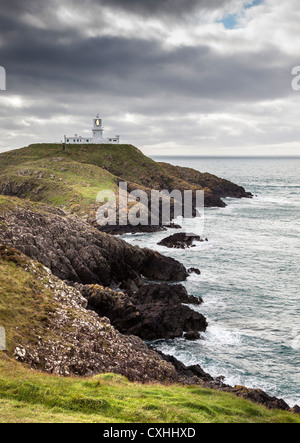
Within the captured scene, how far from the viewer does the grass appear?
15227 millimetres

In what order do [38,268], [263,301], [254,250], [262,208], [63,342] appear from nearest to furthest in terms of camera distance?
[63,342] < [38,268] < [263,301] < [254,250] < [262,208]

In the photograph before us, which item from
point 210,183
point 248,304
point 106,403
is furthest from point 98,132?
point 106,403

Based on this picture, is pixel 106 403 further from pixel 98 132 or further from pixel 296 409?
pixel 98 132

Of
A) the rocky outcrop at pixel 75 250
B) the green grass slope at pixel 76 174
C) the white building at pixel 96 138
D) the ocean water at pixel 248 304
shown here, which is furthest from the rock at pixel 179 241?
the white building at pixel 96 138

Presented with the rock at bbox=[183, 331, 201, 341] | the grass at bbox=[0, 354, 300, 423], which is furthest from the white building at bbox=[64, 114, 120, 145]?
the grass at bbox=[0, 354, 300, 423]

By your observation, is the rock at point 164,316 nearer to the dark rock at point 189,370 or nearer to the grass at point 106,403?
the dark rock at point 189,370

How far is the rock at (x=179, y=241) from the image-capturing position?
216ft

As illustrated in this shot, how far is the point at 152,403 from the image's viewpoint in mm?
17266

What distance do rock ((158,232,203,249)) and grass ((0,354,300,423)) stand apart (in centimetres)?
4523

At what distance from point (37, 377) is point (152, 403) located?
605 centimetres

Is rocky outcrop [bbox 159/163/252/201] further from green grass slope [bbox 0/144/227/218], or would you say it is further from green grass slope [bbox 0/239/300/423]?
green grass slope [bbox 0/239/300/423]

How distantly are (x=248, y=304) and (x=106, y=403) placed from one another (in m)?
28.1

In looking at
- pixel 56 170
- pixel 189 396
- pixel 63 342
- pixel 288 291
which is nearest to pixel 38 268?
pixel 63 342

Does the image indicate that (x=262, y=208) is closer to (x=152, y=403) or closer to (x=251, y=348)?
(x=251, y=348)
